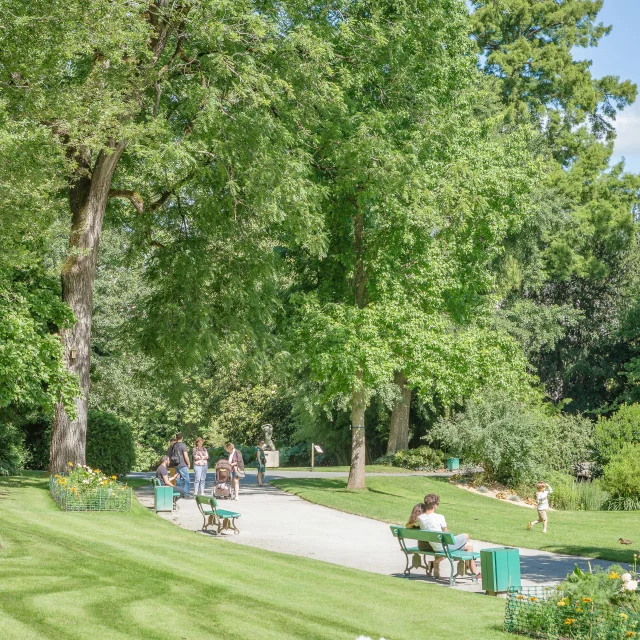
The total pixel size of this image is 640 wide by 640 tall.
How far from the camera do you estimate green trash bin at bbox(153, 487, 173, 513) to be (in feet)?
68.7

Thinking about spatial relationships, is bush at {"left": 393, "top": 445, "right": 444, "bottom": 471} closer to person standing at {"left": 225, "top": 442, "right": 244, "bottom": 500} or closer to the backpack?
person standing at {"left": 225, "top": 442, "right": 244, "bottom": 500}

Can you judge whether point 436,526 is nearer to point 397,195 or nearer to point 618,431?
point 397,195

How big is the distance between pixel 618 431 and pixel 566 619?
86.7 feet

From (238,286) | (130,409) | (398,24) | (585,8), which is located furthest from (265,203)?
(585,8)

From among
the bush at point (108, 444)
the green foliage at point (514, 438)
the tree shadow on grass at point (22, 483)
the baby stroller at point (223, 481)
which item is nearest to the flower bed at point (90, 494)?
the tree shadow on grass at point (22, 483)

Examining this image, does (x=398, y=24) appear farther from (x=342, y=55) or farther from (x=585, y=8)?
(x=585, y=8)

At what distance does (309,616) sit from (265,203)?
13.5m

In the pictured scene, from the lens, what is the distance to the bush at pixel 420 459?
3894 centimetres

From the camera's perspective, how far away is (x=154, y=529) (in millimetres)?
17406

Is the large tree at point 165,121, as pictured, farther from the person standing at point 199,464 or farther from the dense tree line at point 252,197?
the person standing at point 199,464

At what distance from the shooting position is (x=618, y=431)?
33938mm

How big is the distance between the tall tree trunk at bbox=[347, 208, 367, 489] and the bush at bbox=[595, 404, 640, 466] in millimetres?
10592

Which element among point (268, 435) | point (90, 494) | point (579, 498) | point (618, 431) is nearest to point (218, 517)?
point (90, 494)

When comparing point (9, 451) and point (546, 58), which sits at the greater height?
point (546, 58)
